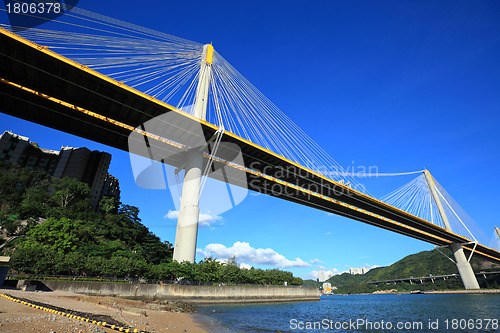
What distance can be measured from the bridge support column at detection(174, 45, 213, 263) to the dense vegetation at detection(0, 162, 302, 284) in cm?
170

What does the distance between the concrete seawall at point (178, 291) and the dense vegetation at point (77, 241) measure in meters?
1.42

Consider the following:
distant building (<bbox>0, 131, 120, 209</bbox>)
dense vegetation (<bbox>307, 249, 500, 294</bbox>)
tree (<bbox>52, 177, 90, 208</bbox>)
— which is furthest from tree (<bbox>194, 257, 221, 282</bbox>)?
dense vegetation (<bbox>307, 249, 500, 294</bbox>)

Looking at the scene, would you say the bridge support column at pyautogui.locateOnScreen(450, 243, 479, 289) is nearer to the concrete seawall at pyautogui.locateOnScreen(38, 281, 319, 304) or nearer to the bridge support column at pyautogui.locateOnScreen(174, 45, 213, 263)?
the concrete seawall at pyautogui.locateOnScreen(38, 281, 319, 304)

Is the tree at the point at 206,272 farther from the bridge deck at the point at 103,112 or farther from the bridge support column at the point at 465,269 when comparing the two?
the bridge support column at the point at 465,269

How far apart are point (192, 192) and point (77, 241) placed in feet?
48.3

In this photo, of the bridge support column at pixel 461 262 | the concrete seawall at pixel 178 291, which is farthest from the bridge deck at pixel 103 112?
the bridge support column at pixel 461 262

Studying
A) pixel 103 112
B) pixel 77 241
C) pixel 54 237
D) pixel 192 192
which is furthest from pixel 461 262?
pixel 54 237

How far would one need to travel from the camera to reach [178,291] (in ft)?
77.2

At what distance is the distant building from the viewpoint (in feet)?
188

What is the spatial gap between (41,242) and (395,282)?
5444 inches

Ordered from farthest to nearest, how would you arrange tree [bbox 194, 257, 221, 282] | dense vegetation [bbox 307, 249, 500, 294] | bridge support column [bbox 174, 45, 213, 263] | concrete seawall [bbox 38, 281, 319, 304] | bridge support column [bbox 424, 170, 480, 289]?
dense vegetation [bbox 307, 249, 500, 294] < bridge support column [bbox 424, 170, 480, 289] < tree [bbox 194, 257, 221, 282] < bridge support column [bbox 174, 45, 213, 263] < concrete seawall [bbox 38, 281, 319, 304]

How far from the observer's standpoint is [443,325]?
15.5 m

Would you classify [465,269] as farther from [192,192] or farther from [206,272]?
[192,192]

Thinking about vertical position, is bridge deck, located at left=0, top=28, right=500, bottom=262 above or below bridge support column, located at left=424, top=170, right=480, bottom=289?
above
